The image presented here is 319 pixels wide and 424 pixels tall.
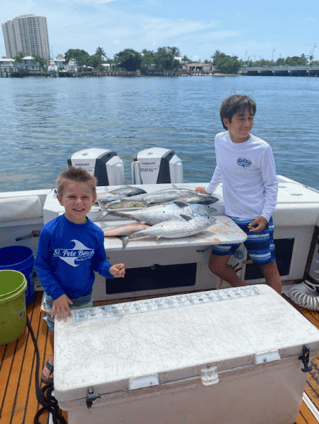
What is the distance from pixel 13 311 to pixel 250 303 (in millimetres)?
1941

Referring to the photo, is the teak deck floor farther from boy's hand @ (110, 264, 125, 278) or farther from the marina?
boy's hand @ (110, 264, 125, 278)

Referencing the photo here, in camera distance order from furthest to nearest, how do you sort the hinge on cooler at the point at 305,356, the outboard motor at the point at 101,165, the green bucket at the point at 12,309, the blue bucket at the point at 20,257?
1. the outboard motor at the point at 101,165
2. the blue bucket at the point at 20,257
3. the green bucket at the point at 12,309
4. the hinge on cooler at the point at 305,356

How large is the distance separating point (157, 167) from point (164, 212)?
2043 millimetres

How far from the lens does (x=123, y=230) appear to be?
2660 millimetres

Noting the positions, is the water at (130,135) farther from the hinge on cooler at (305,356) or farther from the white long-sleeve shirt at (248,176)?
the hinge on cooler at (305,356)

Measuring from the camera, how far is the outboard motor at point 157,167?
15.7 feet

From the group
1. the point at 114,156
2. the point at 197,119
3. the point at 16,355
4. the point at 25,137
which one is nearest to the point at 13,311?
the point at 16,355

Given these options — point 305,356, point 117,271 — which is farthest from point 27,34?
point 305,356

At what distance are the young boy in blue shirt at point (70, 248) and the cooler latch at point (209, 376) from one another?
765 millimetres

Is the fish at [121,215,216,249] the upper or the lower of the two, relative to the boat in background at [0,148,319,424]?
upper

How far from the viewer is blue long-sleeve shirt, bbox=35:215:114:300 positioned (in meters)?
2.05

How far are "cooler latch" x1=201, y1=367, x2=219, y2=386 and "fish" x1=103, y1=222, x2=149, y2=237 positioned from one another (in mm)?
1282

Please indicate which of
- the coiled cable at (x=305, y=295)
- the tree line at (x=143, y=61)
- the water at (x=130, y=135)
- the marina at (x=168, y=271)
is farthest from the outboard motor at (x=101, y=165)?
the tree line at (x=143, y=61)

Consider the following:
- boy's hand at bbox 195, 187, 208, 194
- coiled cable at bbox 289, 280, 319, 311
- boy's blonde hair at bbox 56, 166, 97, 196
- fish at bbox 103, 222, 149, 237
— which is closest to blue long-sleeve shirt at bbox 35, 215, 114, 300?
boy's blonde hair at bbox 56, 166, 97, 196
